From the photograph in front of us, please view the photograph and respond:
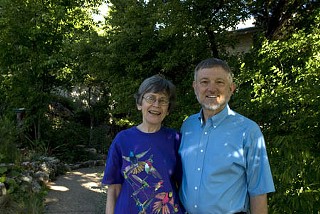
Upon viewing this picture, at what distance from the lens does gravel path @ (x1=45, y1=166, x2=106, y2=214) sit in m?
6.34

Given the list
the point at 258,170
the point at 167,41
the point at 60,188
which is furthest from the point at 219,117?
the point at 60,188

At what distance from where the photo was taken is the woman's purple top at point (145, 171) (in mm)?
2146

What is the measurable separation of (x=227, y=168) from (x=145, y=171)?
514mm

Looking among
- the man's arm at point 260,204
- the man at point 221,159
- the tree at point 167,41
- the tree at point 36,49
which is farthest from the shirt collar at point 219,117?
the tree at point 36,49

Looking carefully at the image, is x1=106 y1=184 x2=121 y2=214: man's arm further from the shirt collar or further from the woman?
the shirt collar

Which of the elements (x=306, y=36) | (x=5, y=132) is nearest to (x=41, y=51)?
(x=5, y=132)

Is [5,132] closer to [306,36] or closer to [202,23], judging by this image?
[202,23]

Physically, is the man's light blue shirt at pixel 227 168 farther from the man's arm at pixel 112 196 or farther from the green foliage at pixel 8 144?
the green foliage at pixel 8 144

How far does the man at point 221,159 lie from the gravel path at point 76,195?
4316 mm

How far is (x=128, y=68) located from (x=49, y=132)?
6.84m

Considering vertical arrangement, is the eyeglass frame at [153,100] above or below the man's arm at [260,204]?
above

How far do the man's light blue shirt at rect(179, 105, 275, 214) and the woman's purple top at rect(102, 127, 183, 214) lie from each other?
122 millimetres

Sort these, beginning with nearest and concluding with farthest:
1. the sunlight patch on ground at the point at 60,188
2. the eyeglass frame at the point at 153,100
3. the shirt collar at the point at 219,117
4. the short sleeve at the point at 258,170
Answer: the short sleeve at the point at 258,170 < the shirt collar at the point at 219,117 < the eyeglass frame at the point at 153,100 < the sunlight patch on ground at the point at 60,188

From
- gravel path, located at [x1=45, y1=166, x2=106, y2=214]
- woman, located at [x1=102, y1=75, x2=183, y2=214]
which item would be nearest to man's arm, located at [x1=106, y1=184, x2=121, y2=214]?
woman, located at [x1=102, y1=75, x2=183, y2=214]
